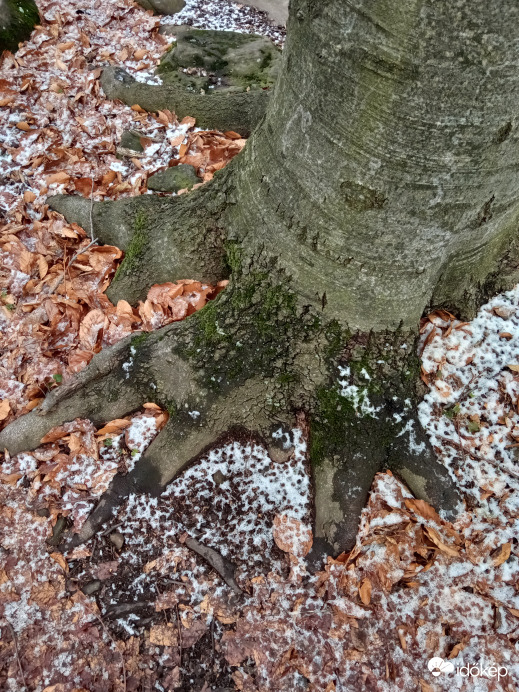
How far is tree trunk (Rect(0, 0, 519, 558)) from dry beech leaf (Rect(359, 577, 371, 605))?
0.18 metres

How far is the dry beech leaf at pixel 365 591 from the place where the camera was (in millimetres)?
1982

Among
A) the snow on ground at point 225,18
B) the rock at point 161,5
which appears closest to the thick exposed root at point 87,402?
the snow on ground at point 225,18

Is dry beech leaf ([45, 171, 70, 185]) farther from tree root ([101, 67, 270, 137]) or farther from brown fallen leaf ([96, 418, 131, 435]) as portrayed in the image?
brown fallen leaf ([96, 418, 131, 435])

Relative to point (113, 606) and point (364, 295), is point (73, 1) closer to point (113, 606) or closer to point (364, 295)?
point (364, 295)

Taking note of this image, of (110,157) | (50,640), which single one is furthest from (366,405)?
(110,157)

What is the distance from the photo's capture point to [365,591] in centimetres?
200

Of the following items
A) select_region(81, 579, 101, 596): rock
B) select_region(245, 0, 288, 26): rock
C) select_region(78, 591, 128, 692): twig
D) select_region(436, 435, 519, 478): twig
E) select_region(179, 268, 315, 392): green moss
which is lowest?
select_region(78, 591, 128, 692): twig

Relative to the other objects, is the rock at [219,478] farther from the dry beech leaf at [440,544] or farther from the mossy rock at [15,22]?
the mossy rock at [15,22]

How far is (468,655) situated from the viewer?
6.15 ft

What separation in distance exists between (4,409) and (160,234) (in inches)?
50.4

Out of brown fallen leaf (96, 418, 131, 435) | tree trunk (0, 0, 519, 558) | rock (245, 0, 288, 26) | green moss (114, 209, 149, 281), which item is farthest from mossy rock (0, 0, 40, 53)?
brown fallen leaf (96, 418, 131, 435)

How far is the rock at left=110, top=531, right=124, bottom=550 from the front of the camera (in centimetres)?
209

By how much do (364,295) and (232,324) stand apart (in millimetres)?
650

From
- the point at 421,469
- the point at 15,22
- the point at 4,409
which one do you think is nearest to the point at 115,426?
the point at 4,409
